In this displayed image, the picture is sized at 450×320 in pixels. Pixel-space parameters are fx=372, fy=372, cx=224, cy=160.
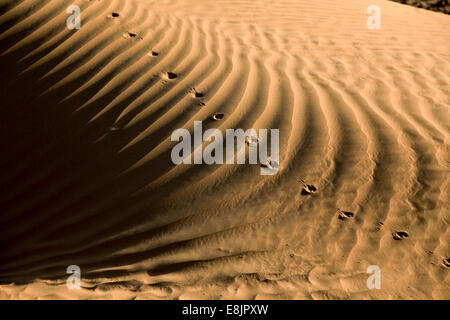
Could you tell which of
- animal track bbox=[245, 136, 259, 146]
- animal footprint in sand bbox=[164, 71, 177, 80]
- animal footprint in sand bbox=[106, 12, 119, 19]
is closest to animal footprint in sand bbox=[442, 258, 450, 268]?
animal track bbox=[245, 136, 259, 146]

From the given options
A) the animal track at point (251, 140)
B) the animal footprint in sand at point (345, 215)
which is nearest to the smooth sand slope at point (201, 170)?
the animal footprint in sand at point (345, 215)

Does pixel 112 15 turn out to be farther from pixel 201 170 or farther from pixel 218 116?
pixel 201 170

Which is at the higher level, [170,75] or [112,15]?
[112,15]

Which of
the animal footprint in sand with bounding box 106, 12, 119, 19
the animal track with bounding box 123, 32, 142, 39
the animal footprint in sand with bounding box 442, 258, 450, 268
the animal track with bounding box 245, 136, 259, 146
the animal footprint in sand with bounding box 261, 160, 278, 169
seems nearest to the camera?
the animal footprint in sand with bounding box 442, 258, 450, 268

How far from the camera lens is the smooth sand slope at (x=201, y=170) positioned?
2.43 metres

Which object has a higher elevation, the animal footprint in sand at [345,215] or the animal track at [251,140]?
the animal track at [251,140]

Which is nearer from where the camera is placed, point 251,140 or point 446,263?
point 446,263

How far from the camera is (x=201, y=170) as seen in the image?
2832mm

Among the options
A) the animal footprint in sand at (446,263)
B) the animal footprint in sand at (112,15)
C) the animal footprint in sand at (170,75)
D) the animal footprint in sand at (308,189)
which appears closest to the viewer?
the animal footprint in sand at (446,263)

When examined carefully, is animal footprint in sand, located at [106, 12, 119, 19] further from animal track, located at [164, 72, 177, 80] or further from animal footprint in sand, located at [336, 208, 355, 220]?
animal footprint in sand, located at [336, 208, 355, 220]

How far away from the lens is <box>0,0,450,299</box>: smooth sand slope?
7.97 feet

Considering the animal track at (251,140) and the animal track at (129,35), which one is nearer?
the animal track at (251,140)

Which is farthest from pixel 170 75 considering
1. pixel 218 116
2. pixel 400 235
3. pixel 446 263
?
pixel 446 263

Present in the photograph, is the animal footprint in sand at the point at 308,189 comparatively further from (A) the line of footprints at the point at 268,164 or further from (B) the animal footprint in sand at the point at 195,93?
(B) the animal footprint in sand at the point at 195,93
